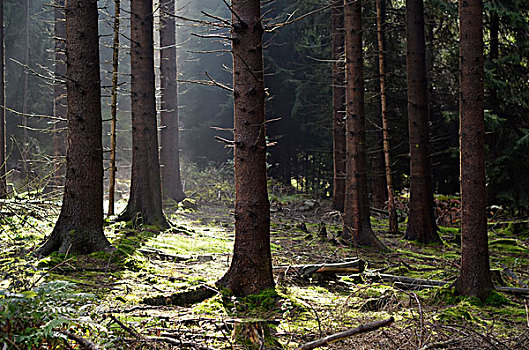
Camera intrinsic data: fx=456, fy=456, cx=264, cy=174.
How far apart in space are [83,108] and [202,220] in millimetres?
7488

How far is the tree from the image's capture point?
21.8 ft

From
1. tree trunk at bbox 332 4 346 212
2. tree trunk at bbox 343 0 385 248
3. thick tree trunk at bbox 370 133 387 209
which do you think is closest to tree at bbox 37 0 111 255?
tree trunk at bbox 343 0 385 248

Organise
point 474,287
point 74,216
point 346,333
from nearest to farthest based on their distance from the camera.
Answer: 1. point 346,333
2. point 474,287
3. point 74,216

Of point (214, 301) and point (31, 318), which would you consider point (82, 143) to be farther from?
point (31, 318)

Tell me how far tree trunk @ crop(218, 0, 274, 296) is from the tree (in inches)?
102

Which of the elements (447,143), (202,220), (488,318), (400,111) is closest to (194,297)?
(488,318)

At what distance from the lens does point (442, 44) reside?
16.0 m

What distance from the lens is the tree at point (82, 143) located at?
6656 millimetres

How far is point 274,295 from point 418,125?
7824 millimetres

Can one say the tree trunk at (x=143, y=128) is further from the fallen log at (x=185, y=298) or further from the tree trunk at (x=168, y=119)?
the tree trunk at (x=168, y=119)

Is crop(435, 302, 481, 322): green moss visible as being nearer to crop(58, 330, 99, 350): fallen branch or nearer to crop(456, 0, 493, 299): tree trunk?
crop(456, 0, 493, 299): tree trunk

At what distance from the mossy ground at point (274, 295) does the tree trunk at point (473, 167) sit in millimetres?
308

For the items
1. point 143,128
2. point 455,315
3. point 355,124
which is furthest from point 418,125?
point 455,315

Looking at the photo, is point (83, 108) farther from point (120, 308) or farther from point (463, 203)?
point (463, 203)
